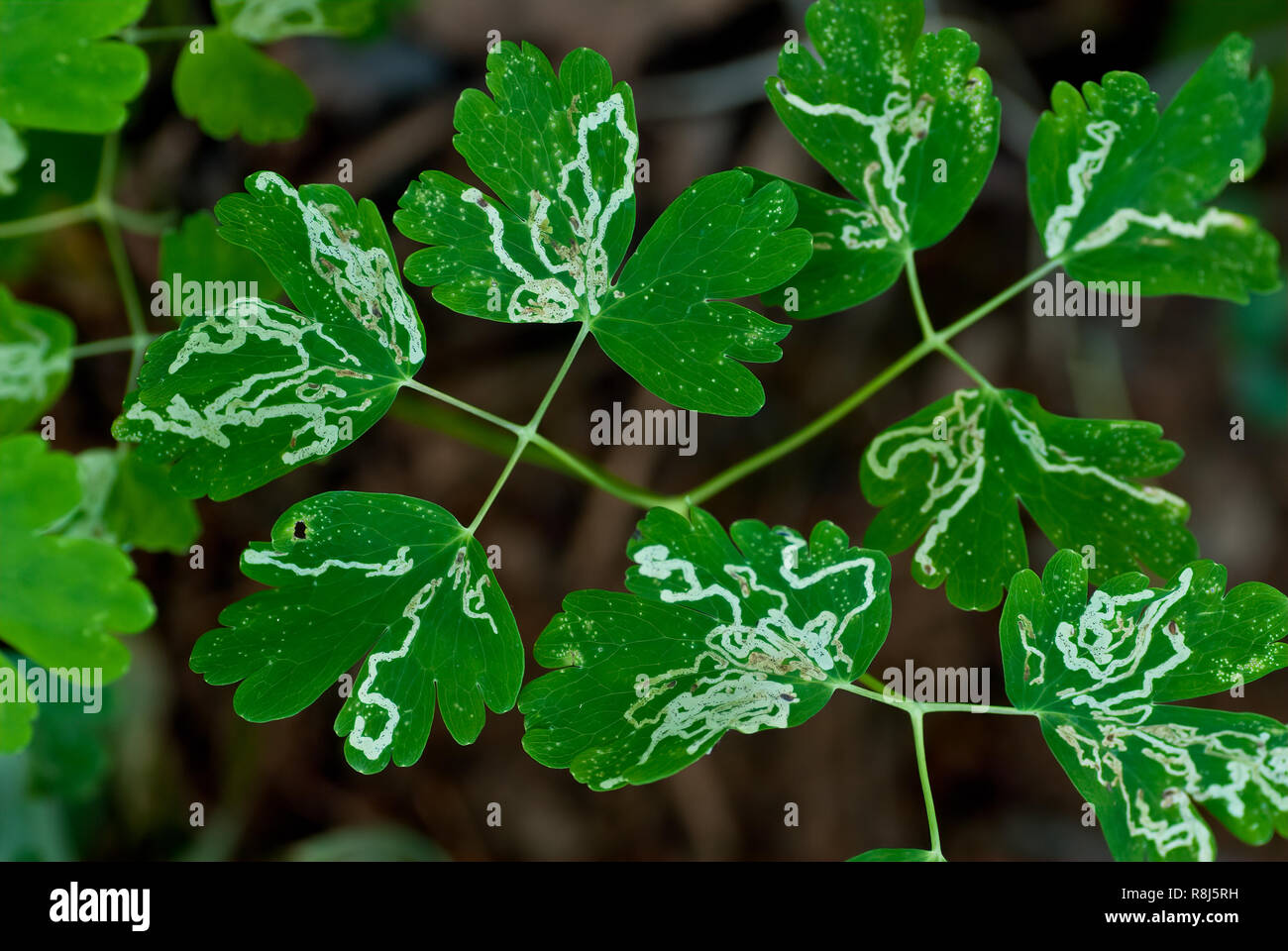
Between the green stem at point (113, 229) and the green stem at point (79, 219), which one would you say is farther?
the green stem at point (79, 219)

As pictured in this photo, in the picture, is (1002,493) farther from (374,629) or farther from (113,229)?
(113,229)

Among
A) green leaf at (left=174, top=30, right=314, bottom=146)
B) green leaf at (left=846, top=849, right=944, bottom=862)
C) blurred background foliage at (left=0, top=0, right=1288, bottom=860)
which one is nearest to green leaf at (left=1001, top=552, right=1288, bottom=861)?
green leaf at (left=846, top=849, right=944, bottom=862)

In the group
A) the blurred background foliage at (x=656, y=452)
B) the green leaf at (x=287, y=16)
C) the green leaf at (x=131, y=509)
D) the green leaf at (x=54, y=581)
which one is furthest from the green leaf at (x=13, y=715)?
the green leaf at (x=287, y=16)

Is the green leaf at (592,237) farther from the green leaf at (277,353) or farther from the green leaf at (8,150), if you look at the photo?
the green leaf at (8,150)

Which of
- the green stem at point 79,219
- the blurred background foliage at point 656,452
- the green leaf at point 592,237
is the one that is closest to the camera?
the green leaf at point 592,237

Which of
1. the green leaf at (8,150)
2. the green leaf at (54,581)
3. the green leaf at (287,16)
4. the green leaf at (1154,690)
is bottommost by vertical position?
the green leaf at (1154,690)

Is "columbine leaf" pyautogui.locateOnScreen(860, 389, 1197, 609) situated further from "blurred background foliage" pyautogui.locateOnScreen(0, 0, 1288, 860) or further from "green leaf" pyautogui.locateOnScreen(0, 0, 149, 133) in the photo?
"green leaf" pyautogui.locateOnScreen(0, 0, 149, 133)

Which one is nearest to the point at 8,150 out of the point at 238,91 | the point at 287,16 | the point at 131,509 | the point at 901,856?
the point at 238,91
